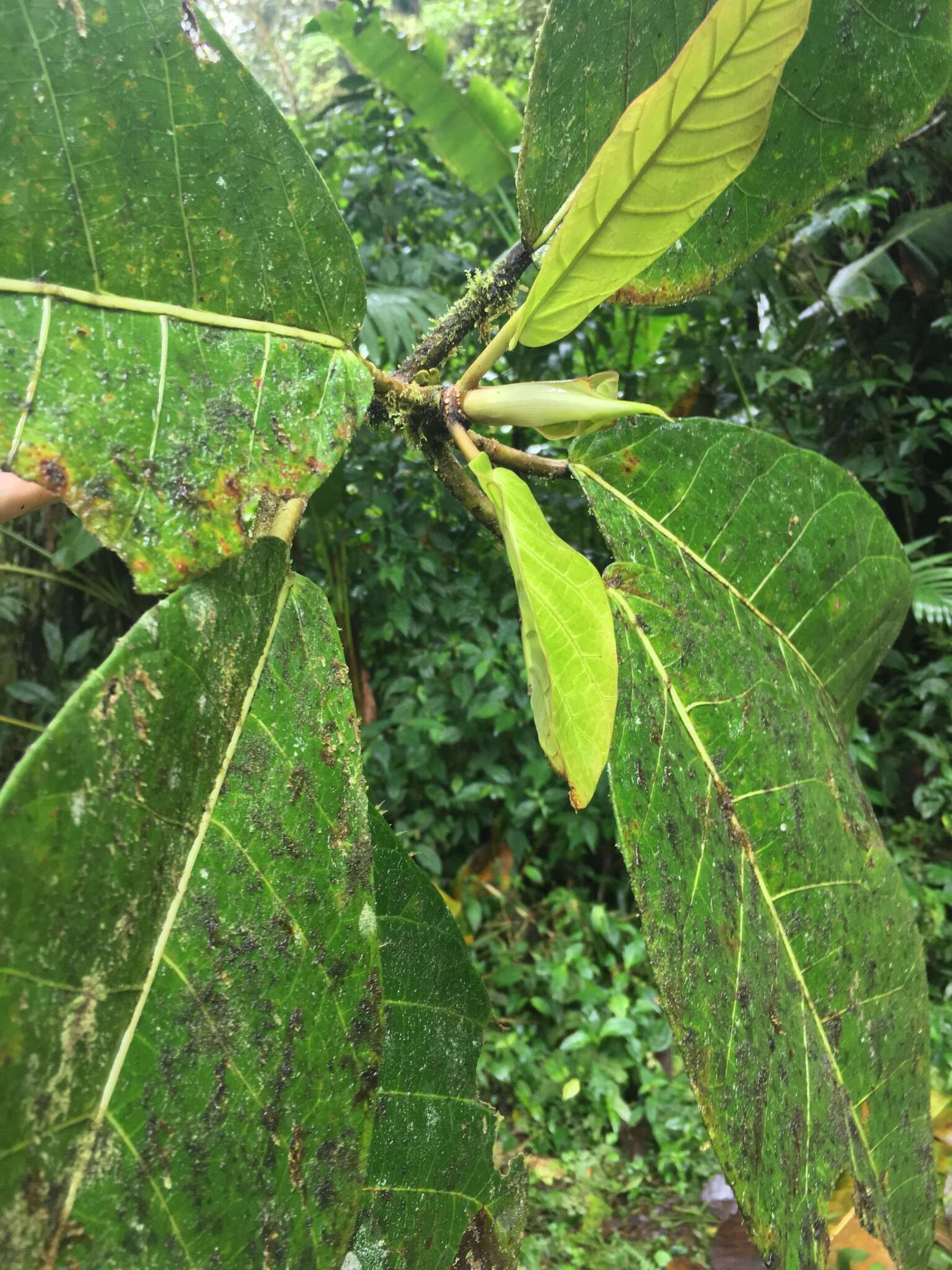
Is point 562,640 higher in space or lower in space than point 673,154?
lower

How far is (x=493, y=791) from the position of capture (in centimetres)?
180

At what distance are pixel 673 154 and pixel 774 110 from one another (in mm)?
294

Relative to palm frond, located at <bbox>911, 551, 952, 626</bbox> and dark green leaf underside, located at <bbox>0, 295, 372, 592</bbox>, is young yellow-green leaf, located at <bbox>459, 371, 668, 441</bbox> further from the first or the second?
palm frond, located at <bbox>911, 551, 952, 626</bbox>

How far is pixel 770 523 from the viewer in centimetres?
61

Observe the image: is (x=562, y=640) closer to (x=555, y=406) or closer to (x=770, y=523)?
(x=555, y=406)

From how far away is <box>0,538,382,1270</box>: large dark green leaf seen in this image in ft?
0.89

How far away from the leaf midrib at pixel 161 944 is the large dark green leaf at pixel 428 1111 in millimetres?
184

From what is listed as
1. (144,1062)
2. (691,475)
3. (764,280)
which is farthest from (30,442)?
(764,280)

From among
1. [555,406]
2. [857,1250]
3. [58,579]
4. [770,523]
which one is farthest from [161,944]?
[58,579]

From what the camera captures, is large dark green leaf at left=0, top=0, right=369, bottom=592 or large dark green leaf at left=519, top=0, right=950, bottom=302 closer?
large dark green leaf at left=0, top=0, right=369, bottom=592

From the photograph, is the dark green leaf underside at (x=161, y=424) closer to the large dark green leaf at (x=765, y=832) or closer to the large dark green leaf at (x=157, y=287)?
the large dark green leaf at (x=157, y=287)

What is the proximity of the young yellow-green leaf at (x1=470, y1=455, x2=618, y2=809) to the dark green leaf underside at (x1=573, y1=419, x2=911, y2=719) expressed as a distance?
0.15 metres

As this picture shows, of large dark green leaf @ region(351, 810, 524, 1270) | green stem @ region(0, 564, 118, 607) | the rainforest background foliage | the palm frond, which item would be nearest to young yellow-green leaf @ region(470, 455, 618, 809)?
large dark green leaf @ region(351, 810, 524, 1270)

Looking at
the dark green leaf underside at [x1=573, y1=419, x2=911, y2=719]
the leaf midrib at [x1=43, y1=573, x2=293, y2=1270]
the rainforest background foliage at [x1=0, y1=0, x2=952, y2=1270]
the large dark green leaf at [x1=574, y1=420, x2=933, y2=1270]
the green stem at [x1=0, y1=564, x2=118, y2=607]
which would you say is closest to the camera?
the leaf midrib at [x1=43, y1=573, x2=293, y2=1270]
